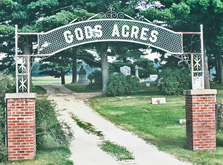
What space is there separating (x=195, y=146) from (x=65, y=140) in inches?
134

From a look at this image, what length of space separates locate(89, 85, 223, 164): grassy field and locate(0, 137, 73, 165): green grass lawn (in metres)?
2.61

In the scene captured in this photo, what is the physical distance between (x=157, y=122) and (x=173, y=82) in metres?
10.5

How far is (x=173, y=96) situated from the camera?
78.5 feet

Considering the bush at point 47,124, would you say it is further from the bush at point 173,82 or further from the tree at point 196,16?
the bush at point 173,82

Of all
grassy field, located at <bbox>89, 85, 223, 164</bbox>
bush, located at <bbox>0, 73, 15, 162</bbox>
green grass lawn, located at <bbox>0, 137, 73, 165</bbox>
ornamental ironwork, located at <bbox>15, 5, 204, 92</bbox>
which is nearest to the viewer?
green grass lawn, located at <bbox>0, 137, 73, 165</bbox>

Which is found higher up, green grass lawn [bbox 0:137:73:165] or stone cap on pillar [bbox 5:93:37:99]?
stone cap on pillar [bbox 5:93:37:99]

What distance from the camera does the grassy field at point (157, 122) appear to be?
829 cm

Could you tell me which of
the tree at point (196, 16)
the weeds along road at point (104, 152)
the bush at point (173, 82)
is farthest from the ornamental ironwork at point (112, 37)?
the bush at point (173, 82)

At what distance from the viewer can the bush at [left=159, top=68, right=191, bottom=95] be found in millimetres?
24359

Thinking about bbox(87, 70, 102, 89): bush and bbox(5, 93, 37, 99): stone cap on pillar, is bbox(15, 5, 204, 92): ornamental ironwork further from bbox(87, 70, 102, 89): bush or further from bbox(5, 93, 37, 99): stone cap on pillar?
bbox(87, 70, 102, 89): bush

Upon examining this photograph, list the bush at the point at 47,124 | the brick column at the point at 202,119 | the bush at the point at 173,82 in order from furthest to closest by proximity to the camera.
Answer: the bush at the point at 173,82 → the bush at the point at 47,124 → the brick column at the point at 202,119

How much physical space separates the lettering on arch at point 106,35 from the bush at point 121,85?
15.6 meters

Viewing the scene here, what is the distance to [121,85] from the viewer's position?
2538 centimetres

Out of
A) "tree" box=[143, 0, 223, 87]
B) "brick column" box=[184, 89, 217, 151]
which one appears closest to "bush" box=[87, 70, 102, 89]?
"tree" box=[143, 0, 223, 87]
